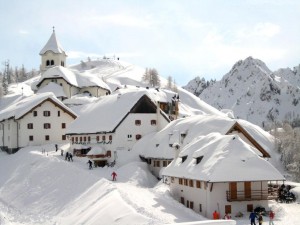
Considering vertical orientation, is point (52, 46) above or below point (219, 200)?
above

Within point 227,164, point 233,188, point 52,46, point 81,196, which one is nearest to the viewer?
point 227,164

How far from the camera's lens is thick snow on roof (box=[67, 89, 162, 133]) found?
68375mm

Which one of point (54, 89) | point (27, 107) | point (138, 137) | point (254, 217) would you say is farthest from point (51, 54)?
point (254, 217)

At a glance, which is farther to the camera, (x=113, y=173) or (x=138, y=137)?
(x=138, y=137)

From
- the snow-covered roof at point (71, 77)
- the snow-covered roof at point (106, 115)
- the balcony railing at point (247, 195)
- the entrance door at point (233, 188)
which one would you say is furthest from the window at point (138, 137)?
the snow-covered roof at point (71, 77)

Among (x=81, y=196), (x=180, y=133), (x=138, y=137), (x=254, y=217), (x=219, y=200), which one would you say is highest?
(x=180, y=133)

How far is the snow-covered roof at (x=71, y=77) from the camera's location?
11300cm

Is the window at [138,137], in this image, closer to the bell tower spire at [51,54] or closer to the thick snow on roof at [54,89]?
the thick snow on roof at [54,89]

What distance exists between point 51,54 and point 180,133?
75347mm

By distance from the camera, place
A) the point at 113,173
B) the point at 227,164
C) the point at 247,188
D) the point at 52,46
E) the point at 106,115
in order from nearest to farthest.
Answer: the point at 227,164 < the point at 247,188 < the point at 113,173 < the point at 106,115 < the point at 52,46

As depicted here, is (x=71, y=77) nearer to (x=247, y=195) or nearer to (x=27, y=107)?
(x=27, y=107)

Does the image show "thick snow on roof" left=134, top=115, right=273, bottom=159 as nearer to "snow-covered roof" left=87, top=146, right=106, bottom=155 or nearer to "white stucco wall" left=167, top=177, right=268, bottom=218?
"snow-covered roof" left=87, top=146, right=106, bottom=155

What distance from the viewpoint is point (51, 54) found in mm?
126625

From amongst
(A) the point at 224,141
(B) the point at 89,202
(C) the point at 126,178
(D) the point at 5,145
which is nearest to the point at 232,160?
(A) the point at 224,141
